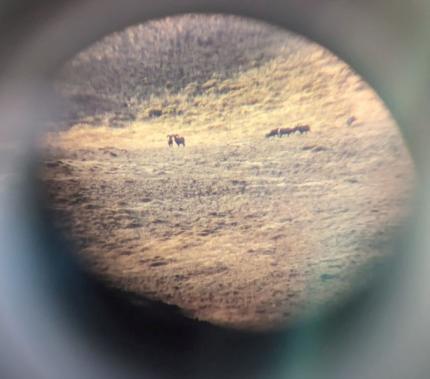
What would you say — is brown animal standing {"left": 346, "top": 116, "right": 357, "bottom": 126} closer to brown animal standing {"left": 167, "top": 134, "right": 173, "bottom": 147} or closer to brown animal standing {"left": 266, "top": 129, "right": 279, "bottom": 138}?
brown animal standing {"left": 266, "top": 129, "right": 279, "bottom": 138}

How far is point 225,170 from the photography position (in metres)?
3.28

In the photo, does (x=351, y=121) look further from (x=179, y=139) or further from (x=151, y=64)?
(x=151, y=64)

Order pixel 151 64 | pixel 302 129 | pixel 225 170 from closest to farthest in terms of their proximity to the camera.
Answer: pixel 225 170 → pixel 302 129 → pixel 151 64

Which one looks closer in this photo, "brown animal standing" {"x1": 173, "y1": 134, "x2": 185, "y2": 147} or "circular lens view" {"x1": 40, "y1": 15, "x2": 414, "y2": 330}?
"circular lens view" {"x1": 40, "y1": 15, "x2": 414, "y2": 330}

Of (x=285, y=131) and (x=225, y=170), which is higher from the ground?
(x=285, y=131)

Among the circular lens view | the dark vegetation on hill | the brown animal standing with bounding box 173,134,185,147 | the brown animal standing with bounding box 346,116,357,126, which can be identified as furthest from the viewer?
the dark vegetation on hill

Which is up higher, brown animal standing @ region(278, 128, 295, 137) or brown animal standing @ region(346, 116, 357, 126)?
brown animal standing @ region(346, 116, 357, 126)

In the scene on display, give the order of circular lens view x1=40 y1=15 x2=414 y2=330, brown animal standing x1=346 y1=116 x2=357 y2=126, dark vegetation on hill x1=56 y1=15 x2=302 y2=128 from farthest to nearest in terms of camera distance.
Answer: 1. dark vegetation on hill x1=56 y1=15 x2=302 y2=128
2. brown animal standing x1=346 y1=116 x2=357 y2=126
3. circular lens view x1=40 y1=15 x2=414 y2=330

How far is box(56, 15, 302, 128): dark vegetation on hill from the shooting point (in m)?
3.63

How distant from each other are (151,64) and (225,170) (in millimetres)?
1033

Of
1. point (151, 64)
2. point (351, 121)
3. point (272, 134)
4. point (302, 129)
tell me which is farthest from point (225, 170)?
point (151, 64)

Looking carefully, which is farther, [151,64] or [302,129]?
[151,64]

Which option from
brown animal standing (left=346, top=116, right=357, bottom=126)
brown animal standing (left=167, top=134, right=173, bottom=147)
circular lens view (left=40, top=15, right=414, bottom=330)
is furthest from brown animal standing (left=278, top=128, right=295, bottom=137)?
brown animal standing (left=167, top=134, right=173, bottom=147)

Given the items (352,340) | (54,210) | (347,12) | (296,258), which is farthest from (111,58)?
(352,340)
